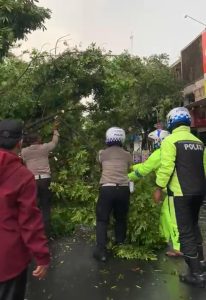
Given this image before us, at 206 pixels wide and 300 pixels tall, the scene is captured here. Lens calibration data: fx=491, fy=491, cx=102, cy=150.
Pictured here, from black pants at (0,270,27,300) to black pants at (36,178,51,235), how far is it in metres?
3.97

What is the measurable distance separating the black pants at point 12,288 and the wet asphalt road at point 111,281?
178 centimetres

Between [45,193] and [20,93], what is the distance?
1729 mm

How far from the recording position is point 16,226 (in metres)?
3.27

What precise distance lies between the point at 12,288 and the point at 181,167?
275cm

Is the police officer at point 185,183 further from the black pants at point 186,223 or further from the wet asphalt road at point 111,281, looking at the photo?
the wet asphalt road at point 111,281

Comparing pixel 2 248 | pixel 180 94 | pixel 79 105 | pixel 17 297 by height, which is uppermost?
pixel 180 94

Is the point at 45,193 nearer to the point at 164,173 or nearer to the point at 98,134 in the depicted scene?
the point at 98,134

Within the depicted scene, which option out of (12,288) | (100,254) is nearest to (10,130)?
(12,288)

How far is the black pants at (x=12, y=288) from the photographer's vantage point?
327 centimetres

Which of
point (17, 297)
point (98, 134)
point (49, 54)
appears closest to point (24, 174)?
point (17, 297)

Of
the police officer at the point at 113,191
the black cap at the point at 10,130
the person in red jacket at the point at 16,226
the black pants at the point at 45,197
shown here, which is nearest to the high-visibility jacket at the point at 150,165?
the police officer at the point at 113,191

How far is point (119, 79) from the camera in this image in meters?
8.12

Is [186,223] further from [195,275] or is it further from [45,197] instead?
[45,197]

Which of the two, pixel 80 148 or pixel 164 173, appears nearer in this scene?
pixel 164 173
